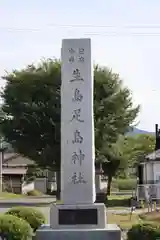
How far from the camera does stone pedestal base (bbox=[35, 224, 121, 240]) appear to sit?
13281mm

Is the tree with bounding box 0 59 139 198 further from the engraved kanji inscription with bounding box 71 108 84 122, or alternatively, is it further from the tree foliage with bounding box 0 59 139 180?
the engraved kanji inscription with bounding box 71 108 84 122

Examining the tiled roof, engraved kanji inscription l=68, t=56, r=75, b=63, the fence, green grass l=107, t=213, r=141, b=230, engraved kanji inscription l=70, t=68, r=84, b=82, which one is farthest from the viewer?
the tiled roof

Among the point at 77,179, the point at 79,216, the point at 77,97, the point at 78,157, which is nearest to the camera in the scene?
the point at 79,216

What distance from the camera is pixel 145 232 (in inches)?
528

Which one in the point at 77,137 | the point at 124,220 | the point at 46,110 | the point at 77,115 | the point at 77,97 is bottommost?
the point at 124,220

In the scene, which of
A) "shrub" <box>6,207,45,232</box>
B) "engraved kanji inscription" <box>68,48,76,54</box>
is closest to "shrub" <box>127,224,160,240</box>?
"shrub" <box>6,207,45,232</box>

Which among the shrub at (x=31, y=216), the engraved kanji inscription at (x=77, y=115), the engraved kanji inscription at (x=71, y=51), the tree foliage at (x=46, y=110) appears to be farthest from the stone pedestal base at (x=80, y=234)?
the tree foliage at (x=46, y=110)

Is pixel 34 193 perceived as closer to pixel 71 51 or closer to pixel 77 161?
pixel 71 51

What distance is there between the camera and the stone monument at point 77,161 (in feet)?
44.2

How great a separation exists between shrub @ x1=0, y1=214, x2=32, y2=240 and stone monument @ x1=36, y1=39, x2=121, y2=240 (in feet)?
2.08

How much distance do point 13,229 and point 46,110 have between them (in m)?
29.2

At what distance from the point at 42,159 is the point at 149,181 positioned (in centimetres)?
894

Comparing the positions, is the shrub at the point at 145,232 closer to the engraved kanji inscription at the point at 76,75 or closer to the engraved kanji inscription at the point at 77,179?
the engraved kanji inscription at the point at 77,179

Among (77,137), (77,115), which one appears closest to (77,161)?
(77,137)
